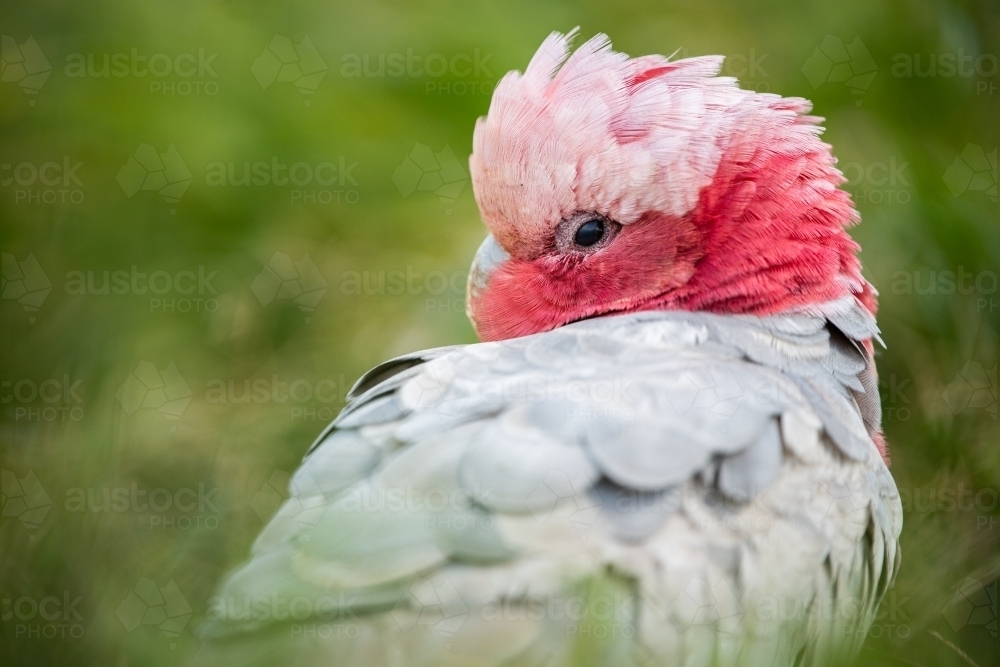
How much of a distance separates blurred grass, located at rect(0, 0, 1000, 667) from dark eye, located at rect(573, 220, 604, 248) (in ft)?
2.38

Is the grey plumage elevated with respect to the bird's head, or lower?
lower

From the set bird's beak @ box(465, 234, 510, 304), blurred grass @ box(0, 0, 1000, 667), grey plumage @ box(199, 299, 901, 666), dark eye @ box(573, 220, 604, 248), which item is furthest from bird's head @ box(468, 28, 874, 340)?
blurred grass @ box(0, 0, 1000, 667)

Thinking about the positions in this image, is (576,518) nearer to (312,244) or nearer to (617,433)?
(617,433)

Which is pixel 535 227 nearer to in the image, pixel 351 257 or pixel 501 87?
pixel 501 87

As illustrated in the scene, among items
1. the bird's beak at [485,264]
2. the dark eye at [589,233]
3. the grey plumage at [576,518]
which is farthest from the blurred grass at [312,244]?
the dark eye at [589,233]

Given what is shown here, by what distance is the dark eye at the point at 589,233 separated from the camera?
1.75 meters

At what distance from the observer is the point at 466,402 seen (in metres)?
1.40

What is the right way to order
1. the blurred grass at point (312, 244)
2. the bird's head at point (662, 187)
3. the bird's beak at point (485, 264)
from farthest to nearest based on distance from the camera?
1. the bird's beak at point (485, 264)
2. the bird's head at point (662, 187)
3. the blurred grass at point (312, 244)

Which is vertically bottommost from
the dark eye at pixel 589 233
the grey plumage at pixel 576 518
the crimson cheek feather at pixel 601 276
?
the grey plumage at pixel 576 518

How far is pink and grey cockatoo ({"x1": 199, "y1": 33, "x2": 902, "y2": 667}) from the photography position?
3.92 ft

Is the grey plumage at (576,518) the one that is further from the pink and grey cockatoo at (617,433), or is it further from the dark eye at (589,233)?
the dark eye at (589,233)

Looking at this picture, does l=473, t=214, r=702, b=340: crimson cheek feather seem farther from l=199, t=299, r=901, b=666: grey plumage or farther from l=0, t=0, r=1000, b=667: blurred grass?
l=0, t=0, r=1000, b=667: blurred grass

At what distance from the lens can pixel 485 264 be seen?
1.92 m

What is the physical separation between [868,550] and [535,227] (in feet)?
2.96
